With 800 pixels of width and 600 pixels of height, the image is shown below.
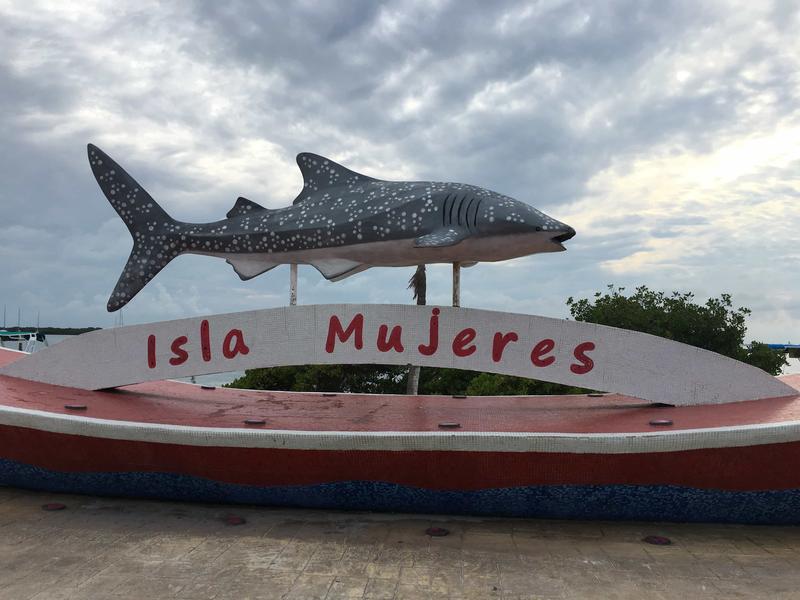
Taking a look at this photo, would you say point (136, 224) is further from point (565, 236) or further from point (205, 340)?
point (565, 236)

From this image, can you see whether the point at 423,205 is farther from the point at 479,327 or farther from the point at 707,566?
the point at 707,566

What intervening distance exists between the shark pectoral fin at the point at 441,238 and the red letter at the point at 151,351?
153 inches

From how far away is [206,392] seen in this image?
412 inches

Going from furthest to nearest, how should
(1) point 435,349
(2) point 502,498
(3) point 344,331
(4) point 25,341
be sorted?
(4) point 25,341, (3) point 344,331, (1) point 435,349, (2) point 502,498

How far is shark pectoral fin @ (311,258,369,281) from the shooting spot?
8.81 meters

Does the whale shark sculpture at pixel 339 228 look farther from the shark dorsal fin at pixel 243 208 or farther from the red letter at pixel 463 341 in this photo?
the red letter at pixel 463 341

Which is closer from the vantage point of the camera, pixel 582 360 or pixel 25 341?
pixel 582 360

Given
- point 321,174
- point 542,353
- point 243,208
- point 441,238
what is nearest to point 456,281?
point 441,238

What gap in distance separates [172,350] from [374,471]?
356cm

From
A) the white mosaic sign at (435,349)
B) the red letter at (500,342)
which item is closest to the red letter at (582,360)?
the white mosaic sign at (435,349)

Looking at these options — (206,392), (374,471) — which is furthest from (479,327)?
(206,392)

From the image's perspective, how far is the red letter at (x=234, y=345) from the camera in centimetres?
856

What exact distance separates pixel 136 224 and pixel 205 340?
2.06 m

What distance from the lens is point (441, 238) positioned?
8.04 m
